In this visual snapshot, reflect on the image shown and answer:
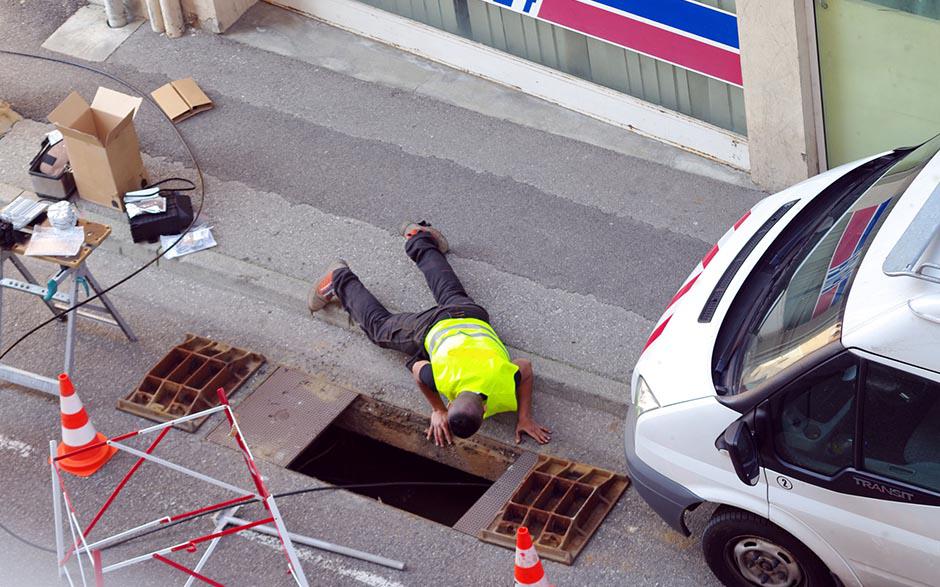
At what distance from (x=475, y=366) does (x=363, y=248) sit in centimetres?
205

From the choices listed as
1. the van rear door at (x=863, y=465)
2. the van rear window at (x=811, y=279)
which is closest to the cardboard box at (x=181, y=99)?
the van rear window at (x=811, y=279)

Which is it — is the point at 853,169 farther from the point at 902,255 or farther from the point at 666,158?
the point at 666,158

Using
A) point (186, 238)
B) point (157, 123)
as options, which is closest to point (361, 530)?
point (186, 238)

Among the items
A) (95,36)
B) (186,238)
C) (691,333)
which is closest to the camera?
(691,333)

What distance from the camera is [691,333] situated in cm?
663

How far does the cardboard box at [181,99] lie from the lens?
10445 millimetres

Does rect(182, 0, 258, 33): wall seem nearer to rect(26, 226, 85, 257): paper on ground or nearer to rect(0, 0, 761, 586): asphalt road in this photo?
rect(0, 0, 761, 586): asphalt road

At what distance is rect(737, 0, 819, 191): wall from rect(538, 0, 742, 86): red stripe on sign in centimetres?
28

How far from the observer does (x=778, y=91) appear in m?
8.91

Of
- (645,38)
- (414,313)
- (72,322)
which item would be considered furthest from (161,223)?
(645,38)

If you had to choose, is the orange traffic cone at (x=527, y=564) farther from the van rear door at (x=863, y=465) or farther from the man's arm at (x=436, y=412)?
the man's arm at (x=436, y=412)

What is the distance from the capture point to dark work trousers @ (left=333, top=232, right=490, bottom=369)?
801 cm

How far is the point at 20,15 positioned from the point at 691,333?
788 centimetres

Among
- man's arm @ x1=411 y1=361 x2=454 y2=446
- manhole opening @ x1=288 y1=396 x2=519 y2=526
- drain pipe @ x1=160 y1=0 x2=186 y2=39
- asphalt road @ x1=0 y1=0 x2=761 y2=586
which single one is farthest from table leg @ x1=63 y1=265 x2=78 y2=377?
drain pipe @ x1=160 y1=0 x2=186 y2=39
